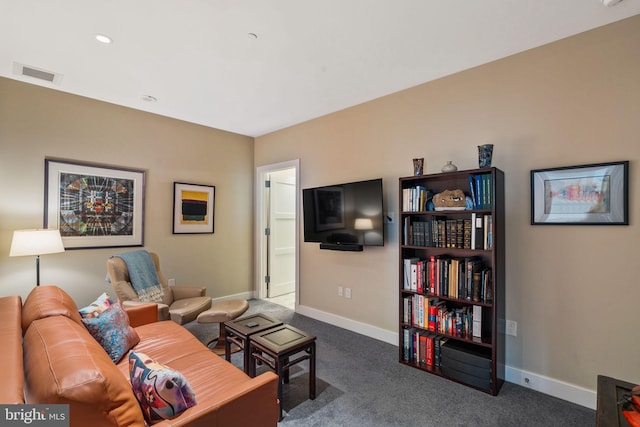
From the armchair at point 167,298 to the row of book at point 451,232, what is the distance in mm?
2229

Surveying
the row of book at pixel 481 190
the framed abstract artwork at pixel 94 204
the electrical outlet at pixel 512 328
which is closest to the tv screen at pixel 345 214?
the row of book at pixel 481 190

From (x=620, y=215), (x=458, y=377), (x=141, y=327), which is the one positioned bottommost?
(x=458, y=377)

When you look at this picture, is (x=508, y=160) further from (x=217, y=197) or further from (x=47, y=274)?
(x=47, y=274)

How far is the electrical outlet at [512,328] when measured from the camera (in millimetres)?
Result: 2393

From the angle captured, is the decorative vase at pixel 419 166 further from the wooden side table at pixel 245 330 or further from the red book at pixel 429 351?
the wooden side table at pixel 245 330

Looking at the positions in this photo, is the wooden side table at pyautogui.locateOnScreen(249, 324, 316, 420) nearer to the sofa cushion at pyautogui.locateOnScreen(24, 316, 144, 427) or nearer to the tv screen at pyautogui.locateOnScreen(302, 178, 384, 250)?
the sofa cushion at pyautogui.locateOnScreen(24, 316, 144, 427)

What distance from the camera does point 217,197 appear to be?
4.52m

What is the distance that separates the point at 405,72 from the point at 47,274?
4203 mm

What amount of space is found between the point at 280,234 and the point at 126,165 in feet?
7.89

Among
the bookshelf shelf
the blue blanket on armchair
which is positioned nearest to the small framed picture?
the bookshelf shelf

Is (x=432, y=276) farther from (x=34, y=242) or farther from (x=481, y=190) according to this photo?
(x=34, y=242)

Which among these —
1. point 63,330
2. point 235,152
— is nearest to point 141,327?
point 63,330

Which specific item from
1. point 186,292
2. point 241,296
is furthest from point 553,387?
point 241,296

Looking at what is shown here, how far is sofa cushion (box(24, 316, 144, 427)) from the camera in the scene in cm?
94
